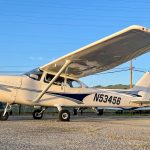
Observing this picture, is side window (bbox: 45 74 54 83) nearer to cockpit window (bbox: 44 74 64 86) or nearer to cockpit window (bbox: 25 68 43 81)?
cockpit window (bbox: 44 74 64 86)

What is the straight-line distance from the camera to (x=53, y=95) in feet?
57.0

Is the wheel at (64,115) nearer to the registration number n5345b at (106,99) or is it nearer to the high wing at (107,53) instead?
the registration number n5345b at (106,99)

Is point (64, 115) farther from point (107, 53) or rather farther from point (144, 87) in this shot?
point (144, 87)

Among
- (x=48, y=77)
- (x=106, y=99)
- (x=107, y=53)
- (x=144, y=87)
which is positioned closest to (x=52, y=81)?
(x=48, y=77)

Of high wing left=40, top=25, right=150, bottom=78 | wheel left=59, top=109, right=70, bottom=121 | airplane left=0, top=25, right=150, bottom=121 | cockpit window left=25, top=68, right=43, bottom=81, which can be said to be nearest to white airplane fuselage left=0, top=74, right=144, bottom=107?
airplane left=0, top=25, right=150, bottom=121

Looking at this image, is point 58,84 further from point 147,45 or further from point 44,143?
point 44,143

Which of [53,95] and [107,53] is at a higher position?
[107,53]

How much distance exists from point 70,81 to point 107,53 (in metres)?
3.00

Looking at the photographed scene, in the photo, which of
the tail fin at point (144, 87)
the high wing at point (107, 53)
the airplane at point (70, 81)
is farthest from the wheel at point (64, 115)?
the tail fin at point (144, 87)

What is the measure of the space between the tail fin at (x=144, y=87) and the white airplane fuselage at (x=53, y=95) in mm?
5426

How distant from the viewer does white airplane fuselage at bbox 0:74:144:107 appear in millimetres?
16578

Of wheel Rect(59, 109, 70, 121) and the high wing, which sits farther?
wheel Rect(59, 109, 70, 121)

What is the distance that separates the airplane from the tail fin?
17.2 feet

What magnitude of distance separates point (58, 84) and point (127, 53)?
11.8ft
